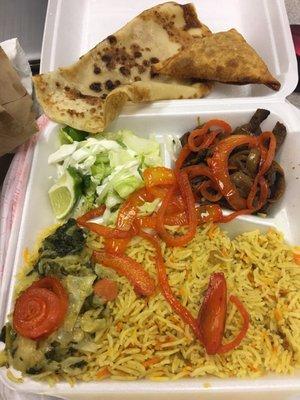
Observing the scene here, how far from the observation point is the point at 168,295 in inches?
67.3

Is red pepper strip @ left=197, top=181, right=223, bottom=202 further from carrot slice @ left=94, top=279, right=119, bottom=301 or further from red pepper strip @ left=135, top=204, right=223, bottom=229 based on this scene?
carrot slice @ left=94, top=279, right=119, bottom=301

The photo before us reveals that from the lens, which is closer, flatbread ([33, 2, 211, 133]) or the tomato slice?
the tomato slice

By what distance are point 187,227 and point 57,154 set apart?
2.48 feet

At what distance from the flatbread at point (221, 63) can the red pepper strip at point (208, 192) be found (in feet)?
1.90

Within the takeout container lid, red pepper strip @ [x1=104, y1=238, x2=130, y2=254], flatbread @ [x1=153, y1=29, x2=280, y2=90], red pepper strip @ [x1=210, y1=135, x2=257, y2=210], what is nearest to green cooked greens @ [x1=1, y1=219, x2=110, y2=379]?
red pepper strip @ [x1=104, y1=238, x2=130, y2=254]

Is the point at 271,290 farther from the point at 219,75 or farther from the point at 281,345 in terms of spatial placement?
the point at 219,75

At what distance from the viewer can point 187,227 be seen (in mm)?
1899

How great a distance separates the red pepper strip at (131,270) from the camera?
1721 mm

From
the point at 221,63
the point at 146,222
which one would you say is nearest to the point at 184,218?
the point at 146,222

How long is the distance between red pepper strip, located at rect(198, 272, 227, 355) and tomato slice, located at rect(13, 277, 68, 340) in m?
0.51

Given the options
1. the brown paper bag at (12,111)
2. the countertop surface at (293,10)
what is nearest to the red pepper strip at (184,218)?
the brown paper bag at (12,111)

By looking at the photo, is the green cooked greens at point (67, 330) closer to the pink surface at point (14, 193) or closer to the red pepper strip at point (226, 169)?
the pink surface at point (14, 193)

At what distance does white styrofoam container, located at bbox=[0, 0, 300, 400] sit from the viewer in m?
1.54

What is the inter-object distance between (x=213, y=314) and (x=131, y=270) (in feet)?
1.22
